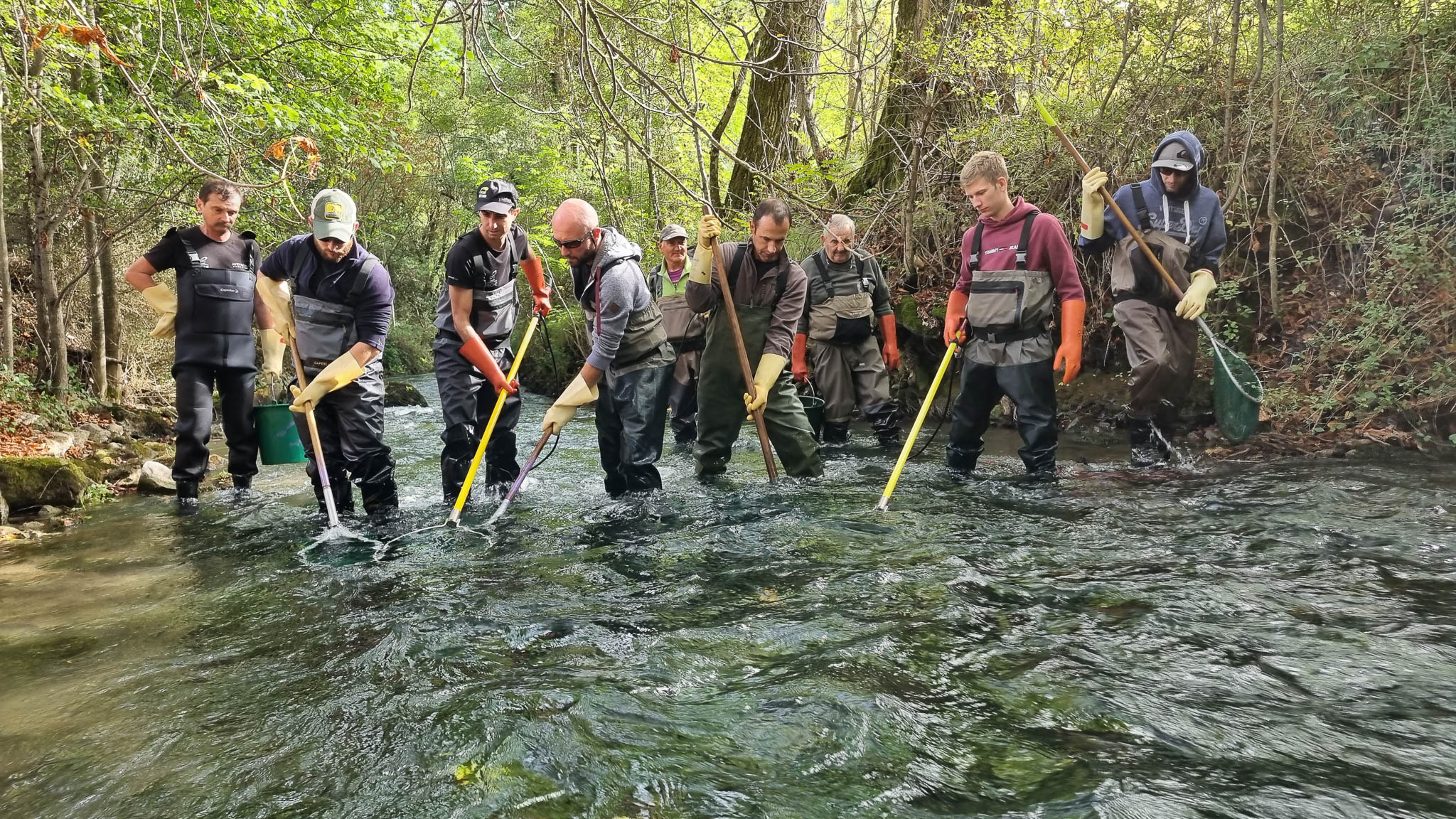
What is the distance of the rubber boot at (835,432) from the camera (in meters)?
8.12

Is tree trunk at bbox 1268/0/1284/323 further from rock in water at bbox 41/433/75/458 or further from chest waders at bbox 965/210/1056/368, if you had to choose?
rock in water at bbox 41/433/75/458

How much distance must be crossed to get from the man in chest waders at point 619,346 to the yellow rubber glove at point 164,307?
2873mm

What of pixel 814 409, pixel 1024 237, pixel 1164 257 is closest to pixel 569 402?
pixel 814 409

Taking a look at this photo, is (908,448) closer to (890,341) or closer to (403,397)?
(890,341)

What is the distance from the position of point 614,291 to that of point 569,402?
72 cm

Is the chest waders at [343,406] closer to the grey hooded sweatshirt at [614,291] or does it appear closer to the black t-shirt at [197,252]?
the black t-shirt at [197,252]

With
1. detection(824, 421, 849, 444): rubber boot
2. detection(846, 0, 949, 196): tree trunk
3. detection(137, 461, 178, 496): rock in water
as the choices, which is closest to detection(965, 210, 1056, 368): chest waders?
detection(824, 421, 849, 444): rubber boot

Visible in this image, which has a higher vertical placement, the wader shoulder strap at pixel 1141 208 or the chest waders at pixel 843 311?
the wader shoulder strap at pixel 1141 208

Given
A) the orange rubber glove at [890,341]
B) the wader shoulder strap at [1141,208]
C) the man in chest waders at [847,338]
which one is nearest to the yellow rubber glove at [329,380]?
the man in chest waders at [847,338]

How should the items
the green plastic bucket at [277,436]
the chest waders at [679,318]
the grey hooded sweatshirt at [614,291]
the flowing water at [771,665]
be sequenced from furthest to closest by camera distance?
the chest waders at [679,318]
the green plastic bucket at [277,436]
the grey hooded sweatshirt at [614,291]
the flowing water at [771,665]

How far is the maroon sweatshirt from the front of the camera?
5227 millimetres

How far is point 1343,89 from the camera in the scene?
7008mm

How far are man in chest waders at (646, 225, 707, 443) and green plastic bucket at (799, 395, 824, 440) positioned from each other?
1.09m

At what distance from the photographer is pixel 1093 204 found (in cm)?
554
